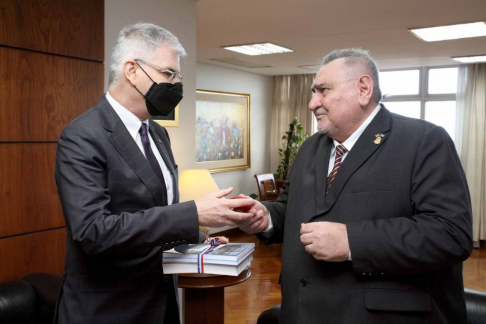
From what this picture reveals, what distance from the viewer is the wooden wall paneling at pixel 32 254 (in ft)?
8.58

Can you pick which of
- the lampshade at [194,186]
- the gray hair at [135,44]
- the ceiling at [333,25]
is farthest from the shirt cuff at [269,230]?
the ceiling at [333,25]

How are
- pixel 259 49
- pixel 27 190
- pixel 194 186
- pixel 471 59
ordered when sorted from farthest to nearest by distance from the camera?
pixel 471 59 → pixel 259 49 → pixel 194 186 → pixel 27 190

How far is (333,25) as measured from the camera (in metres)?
4.62

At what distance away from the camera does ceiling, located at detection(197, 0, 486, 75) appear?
3883 millimetres

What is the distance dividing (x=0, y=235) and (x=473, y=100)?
7.32 metres

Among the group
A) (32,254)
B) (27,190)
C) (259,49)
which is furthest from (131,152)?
(259,49)

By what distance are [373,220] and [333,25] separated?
3542 mm

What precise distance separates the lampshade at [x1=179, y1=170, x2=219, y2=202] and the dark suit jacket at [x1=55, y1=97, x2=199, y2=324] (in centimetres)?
172

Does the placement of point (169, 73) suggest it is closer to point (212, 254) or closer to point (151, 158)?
point (151, 158)

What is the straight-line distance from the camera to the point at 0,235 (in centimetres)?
257

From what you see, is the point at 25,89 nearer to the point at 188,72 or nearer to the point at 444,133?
the point at 188,72

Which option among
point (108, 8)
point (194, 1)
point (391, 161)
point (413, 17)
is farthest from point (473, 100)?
point (391, 161)

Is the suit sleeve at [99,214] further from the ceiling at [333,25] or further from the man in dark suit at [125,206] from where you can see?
the ceiling at [333,25]

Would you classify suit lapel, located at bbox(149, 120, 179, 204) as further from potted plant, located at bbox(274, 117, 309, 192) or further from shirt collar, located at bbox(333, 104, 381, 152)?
potted plant, located at bbox(274, 117, 309, 192)
